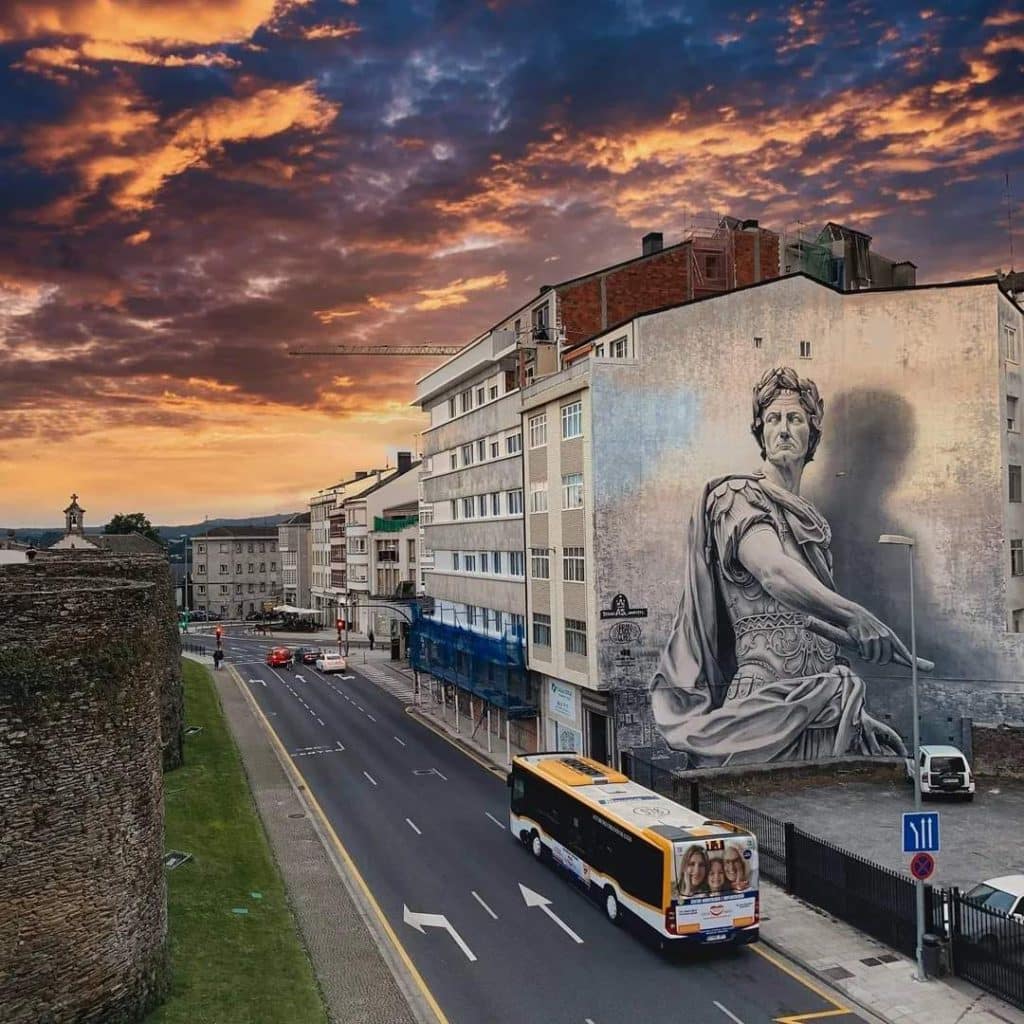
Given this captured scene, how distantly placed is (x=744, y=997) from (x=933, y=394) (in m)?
29.6

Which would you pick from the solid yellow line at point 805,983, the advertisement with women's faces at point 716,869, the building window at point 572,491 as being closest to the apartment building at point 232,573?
the building window at point 572,491

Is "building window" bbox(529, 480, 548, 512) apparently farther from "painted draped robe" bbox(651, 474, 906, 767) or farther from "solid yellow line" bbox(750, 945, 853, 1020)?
"solid yellow line" bbox(750, 945, 853, 1020)

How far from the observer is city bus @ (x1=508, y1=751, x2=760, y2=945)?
22.7 m

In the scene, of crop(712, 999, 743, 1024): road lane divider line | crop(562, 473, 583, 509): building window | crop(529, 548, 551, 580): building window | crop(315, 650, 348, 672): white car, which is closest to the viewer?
crop(712, 999, 743, 1024): road lane divider line

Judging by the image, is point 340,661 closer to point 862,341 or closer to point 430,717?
point 430,717

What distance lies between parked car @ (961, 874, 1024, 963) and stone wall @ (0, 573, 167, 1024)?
1720 cm

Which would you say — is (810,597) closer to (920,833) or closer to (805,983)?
(920,833)

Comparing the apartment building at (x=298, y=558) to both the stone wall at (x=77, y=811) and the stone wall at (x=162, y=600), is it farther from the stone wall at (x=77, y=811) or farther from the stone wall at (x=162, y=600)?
the stone wall at (x=77, y=811)

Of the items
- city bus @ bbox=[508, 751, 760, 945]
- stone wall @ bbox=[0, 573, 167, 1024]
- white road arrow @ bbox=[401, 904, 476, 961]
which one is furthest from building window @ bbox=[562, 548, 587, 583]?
stone wall @ bbox=[0, 573, 167, 1024]

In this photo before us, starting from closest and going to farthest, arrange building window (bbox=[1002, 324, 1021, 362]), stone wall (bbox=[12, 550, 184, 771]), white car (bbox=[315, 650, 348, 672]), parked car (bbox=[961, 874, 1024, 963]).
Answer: parked car (bbox=[961, 874, 1024, 963]), stone wall (bbox=[12, 550, 184, 771]), building window (bbox=[1002, 324, 1021, 362]), white car (bbox=[315, 650, 348, 672])

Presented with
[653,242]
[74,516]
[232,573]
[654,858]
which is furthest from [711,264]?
[232,573]

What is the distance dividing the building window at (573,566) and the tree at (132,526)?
5416 inches

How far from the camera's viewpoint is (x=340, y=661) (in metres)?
84.1

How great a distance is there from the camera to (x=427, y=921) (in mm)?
25750
